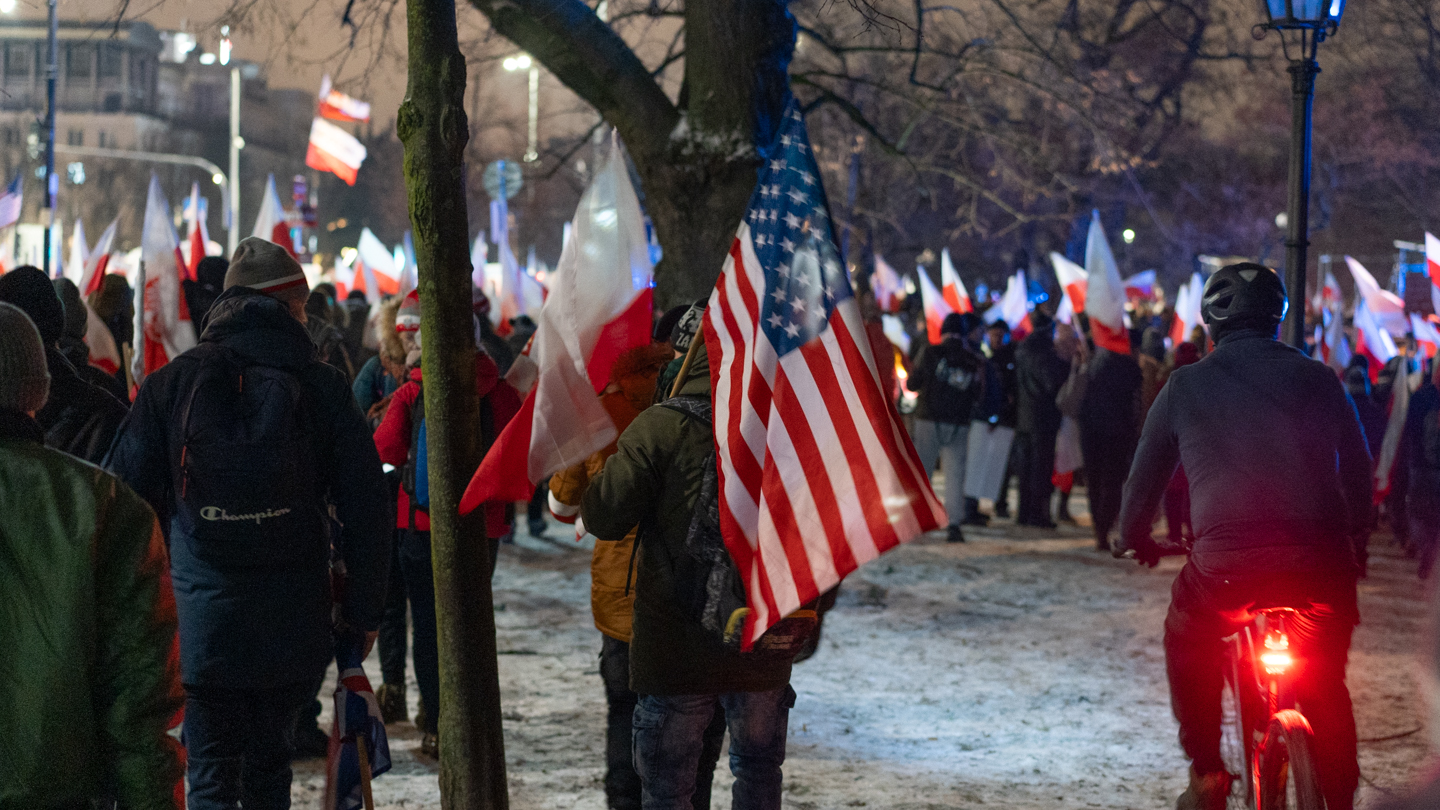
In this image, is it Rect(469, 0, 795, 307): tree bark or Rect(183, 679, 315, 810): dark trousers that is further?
Rect(469, 0, 795, 307): tree bark

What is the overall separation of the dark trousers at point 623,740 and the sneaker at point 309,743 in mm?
1726

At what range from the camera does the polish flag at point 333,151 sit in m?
18.2

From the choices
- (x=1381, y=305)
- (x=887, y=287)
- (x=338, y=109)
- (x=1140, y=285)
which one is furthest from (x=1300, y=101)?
(x=1140, y=285)

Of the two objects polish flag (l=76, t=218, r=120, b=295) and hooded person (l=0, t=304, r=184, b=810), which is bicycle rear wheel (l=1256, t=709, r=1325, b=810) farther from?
polish flag (l=76, t=218, r=120, b=295)

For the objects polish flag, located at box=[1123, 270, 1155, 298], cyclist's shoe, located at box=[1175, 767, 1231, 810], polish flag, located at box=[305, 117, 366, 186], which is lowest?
cyclist's shoe, located at box=[1175, 767, 1231, 810]

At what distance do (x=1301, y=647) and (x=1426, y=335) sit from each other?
13.7 metres

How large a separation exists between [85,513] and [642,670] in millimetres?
1834

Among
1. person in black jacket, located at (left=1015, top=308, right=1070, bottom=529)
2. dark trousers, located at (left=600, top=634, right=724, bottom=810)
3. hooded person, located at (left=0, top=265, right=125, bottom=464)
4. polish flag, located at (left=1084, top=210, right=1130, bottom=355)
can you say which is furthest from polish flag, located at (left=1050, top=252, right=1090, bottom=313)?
hooded person, located at (left=0, top=265, right=125, bottom=464)

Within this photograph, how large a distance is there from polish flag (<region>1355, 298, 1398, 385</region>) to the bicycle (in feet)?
36.9

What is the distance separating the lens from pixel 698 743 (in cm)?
408

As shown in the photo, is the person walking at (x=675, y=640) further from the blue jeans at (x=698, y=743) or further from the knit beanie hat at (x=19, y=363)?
the knit beanie hat at (x=19, y=363)

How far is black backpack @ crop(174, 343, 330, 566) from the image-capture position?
379 cm

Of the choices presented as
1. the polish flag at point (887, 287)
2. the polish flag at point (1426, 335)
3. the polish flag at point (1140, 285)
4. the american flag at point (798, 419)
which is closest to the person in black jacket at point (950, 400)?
the polish flag at point (1426, 335)

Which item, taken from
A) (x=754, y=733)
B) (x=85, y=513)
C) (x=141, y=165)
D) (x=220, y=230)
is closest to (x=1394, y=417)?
(x=754, y=733)
